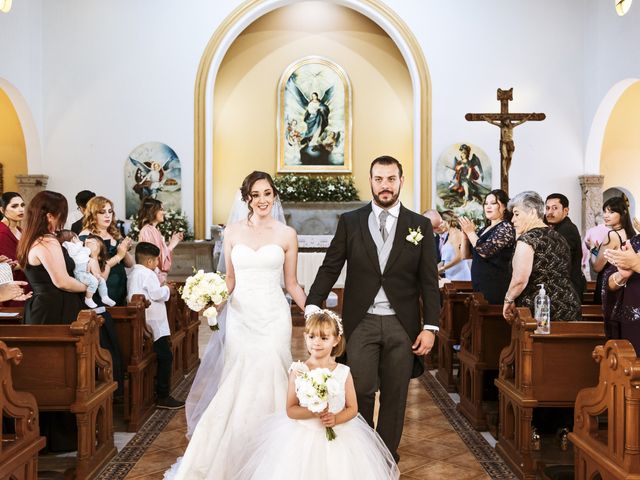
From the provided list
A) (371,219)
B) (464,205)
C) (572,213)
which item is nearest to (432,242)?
(371,219)

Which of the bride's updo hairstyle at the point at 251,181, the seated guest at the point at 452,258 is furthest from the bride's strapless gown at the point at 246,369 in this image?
the seated guest at the point at 452,258

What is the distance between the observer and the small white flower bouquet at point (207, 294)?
4211 millimetres

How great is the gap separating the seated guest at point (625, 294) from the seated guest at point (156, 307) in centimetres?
374

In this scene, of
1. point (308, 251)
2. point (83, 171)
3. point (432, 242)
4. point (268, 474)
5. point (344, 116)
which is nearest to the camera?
point (268, 474)

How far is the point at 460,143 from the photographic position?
45.0 feet

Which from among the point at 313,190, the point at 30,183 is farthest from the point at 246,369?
the point at 30,183

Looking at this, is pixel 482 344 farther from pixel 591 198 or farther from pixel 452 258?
pixel 591 198

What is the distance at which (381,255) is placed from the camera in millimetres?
3883

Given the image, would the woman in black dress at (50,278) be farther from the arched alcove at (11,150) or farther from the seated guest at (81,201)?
the arched alcove at (11,150)

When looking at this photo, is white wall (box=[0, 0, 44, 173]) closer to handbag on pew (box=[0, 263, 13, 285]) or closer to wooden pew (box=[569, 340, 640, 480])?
handbag on pew (box=[0, 263, 13, 285])

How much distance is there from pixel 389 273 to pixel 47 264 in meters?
2.32

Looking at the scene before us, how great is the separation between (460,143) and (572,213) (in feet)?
8.81

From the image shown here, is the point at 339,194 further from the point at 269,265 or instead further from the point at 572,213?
the point at 269,265

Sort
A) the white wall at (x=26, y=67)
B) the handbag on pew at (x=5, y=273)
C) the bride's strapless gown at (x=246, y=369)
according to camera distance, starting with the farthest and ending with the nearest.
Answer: the white wall at (x=26, y=67)
the handbag on pew at (x=5, y=273)
the bride's strapless gown at (x=246, y=369)
